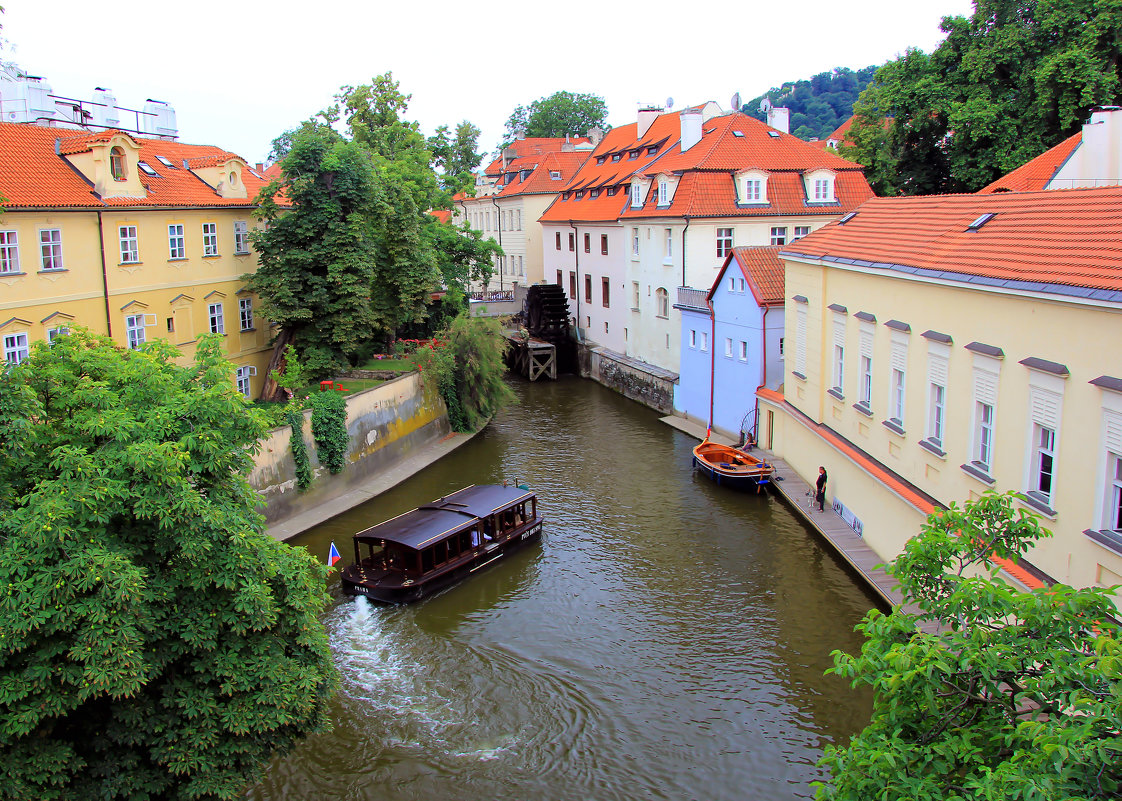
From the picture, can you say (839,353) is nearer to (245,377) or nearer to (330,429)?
(330,429)

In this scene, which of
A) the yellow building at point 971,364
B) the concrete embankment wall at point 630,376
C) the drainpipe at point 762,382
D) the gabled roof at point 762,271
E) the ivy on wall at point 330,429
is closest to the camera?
the yellow building at point 971,364

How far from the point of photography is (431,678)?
14.7 m

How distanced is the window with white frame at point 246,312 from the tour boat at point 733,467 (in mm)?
14931

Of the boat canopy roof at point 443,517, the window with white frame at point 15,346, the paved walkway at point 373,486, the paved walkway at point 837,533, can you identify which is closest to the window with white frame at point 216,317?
the window with white frame at point 15,346

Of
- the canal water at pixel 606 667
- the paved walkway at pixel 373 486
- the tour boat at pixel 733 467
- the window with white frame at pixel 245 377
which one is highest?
the window with white frame at pixel 245 377

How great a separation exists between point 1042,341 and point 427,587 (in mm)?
11734

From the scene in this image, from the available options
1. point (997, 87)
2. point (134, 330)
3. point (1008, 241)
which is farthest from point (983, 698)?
point (997, 87)

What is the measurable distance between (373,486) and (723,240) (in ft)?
53.9

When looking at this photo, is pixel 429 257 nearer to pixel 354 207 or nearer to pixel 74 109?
pixel 354 207

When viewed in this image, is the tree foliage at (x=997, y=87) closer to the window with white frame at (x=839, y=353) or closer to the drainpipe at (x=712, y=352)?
the drainpipe at (x=712, y=352)

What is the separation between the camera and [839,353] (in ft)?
64.9

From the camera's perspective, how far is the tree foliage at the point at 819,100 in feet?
357

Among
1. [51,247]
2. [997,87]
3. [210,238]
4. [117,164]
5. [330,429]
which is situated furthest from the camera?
[997,87]

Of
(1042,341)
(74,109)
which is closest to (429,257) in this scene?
(74,109)
